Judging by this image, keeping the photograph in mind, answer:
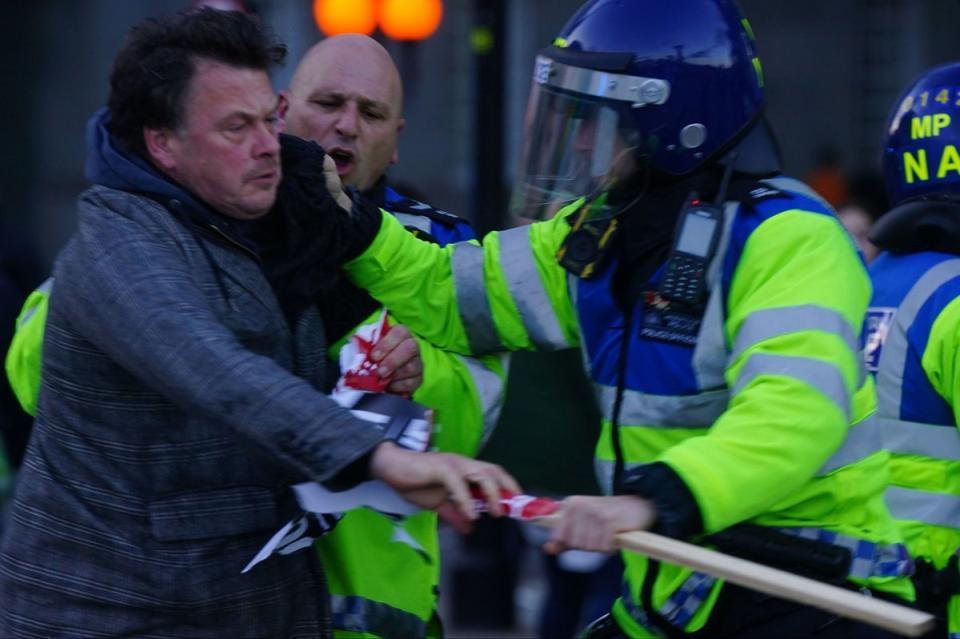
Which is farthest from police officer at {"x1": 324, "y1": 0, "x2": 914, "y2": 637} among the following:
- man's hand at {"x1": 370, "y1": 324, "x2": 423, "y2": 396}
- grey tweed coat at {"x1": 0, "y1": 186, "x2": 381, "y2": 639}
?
grey tweed coat at {"x1": 0, "y1": 186, "x2": 381, "y2": 639}

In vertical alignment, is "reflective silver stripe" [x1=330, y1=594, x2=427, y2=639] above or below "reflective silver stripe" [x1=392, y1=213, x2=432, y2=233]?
below

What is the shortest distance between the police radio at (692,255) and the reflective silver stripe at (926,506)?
3.72 ft

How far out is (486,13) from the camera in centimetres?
683

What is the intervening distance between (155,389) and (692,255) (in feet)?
3.12

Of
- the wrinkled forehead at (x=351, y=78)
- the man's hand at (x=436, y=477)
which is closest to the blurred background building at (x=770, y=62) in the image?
the wrinkled forehead at (x=351, y=78)

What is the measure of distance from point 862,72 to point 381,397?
35.8 feet

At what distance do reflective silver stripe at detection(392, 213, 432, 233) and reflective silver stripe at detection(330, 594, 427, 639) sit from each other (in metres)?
0.87

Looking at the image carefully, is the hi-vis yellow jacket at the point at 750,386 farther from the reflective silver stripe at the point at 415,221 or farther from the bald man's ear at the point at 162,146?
the bald man's ear at the point at 162,146

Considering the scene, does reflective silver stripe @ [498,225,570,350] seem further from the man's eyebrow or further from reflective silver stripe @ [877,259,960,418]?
reflective silver stripe @ [877,259,960,418]

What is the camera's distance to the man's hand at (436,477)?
246 cm

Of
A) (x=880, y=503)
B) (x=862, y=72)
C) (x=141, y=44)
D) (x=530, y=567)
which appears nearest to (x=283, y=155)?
(x=141, y=44)

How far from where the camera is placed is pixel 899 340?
11.8ft

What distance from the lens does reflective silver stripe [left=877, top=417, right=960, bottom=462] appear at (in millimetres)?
3568

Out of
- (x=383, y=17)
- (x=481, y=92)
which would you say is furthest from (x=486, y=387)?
(x=383, y=17)
